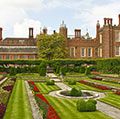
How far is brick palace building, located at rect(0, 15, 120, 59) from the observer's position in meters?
66.2

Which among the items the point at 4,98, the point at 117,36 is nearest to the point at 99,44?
the point at 117,36

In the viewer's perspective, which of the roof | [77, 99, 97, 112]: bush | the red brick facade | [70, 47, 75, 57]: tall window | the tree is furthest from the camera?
the roof

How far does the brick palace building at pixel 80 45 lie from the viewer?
→ 66.2 metres

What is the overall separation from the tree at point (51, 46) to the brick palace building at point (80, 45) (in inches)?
120

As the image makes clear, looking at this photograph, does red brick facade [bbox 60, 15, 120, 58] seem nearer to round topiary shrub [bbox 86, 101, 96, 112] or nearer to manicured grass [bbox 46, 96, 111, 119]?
manicured grass [bbox 46, 96, 111, 119]

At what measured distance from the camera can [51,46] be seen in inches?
2717

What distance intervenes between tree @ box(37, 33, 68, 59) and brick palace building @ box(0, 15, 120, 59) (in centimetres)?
306

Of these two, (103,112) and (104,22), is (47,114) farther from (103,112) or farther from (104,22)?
(104,22)

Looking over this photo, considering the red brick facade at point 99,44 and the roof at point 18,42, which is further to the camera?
the roof at point 18,42

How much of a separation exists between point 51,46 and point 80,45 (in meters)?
7.69

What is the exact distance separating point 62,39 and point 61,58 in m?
4.36

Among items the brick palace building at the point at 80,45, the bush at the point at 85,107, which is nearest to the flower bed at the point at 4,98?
the bush at the point at 85,107

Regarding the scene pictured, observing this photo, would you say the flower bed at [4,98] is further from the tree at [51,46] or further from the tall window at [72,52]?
the tall window at [72,52]

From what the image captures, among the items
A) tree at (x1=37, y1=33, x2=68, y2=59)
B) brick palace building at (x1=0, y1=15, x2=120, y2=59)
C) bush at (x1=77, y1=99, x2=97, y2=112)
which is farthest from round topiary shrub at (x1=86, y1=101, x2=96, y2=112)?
tree at (x1=37, y1=33, x2=68, y2=59)
